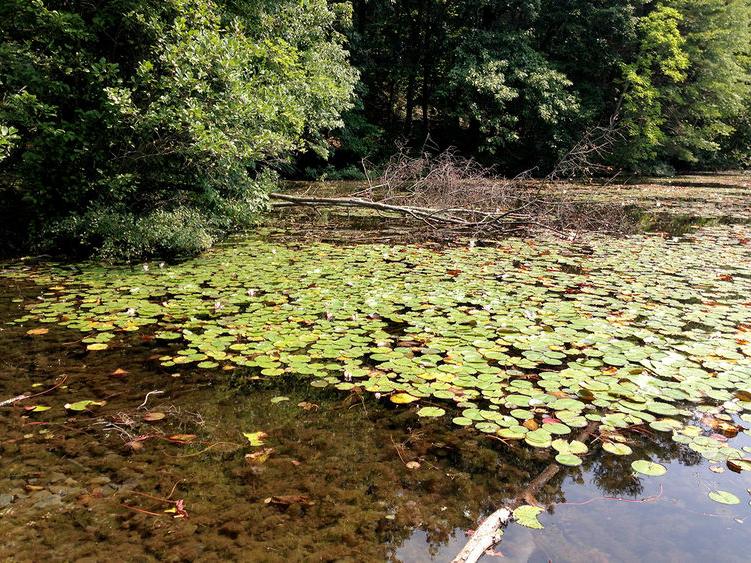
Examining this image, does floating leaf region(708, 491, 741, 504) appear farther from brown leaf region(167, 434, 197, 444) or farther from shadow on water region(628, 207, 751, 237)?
shadow on water region(628, 207, 751, 237)

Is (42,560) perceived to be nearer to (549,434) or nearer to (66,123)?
(549,434)

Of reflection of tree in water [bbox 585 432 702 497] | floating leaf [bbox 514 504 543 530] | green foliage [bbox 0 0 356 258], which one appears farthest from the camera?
green foliage [bbox 0 0 356 258]

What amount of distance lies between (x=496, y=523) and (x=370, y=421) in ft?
3.15

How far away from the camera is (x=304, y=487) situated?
221 centimetres

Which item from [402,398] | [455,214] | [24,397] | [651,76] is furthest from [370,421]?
[651,76]

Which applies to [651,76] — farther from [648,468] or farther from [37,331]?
[37,331]

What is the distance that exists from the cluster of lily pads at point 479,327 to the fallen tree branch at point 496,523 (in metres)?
0.14

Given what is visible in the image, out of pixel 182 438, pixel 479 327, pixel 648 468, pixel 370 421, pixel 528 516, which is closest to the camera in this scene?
pixel 528 516

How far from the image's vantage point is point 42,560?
1.79 meters

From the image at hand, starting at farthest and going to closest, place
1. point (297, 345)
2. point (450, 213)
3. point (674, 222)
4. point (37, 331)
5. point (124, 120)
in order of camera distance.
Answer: point (674, 222)
point (450, 213)
point (124, 120)
point (37, 331)
point (297, 345)

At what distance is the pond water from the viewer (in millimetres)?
1987

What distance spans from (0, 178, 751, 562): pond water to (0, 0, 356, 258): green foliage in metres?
1.80

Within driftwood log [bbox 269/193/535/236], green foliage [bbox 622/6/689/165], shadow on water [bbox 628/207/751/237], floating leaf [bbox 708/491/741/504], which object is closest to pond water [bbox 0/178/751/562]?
floating leaf [bbox 708/491/741/504]

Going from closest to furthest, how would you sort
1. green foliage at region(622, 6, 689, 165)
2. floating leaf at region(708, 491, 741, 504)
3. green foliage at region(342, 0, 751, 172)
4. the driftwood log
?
1. floating leaf at region(708, 491, 741, 504)
2. the driftwood log
3. green foliage at region(342, 0, 751, 172)
4. green foliage at region(622, 6, 689, 165)
